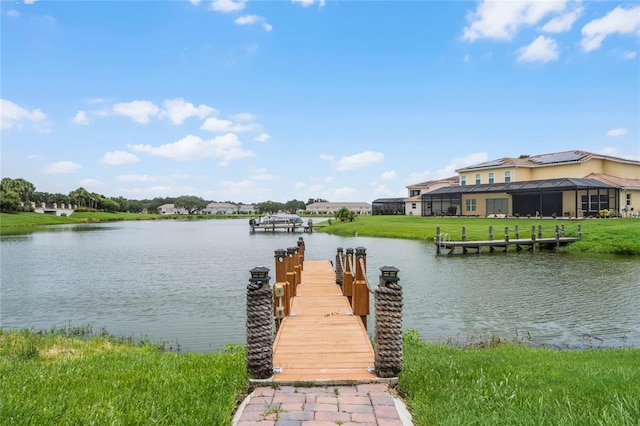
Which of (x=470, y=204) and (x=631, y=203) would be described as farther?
(x=470, y=204)

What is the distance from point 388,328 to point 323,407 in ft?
5.06

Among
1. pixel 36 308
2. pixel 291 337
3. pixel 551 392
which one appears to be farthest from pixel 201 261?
pixel 551 392

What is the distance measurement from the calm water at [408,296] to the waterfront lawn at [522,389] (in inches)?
153

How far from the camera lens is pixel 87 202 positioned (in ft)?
437

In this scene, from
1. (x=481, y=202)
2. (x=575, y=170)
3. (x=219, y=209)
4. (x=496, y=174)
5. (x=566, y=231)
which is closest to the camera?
(x=566, y=231)

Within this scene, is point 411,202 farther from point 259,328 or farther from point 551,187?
point 259,328

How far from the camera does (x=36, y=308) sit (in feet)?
47.6

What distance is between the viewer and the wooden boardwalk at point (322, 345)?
5996 mm

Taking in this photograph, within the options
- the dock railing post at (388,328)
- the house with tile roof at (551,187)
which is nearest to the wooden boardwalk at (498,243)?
the house with tile roof at (551,187)

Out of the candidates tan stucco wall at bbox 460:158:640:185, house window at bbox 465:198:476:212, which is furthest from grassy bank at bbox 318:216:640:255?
tan stucco wall at bbox 460:158:640:185

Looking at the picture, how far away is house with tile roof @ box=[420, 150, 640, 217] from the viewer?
41500 millimetres

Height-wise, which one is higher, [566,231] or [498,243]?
[566,231]

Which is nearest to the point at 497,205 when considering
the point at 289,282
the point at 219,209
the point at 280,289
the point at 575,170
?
the point at 575,170

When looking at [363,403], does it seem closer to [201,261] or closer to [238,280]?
[238,280]
